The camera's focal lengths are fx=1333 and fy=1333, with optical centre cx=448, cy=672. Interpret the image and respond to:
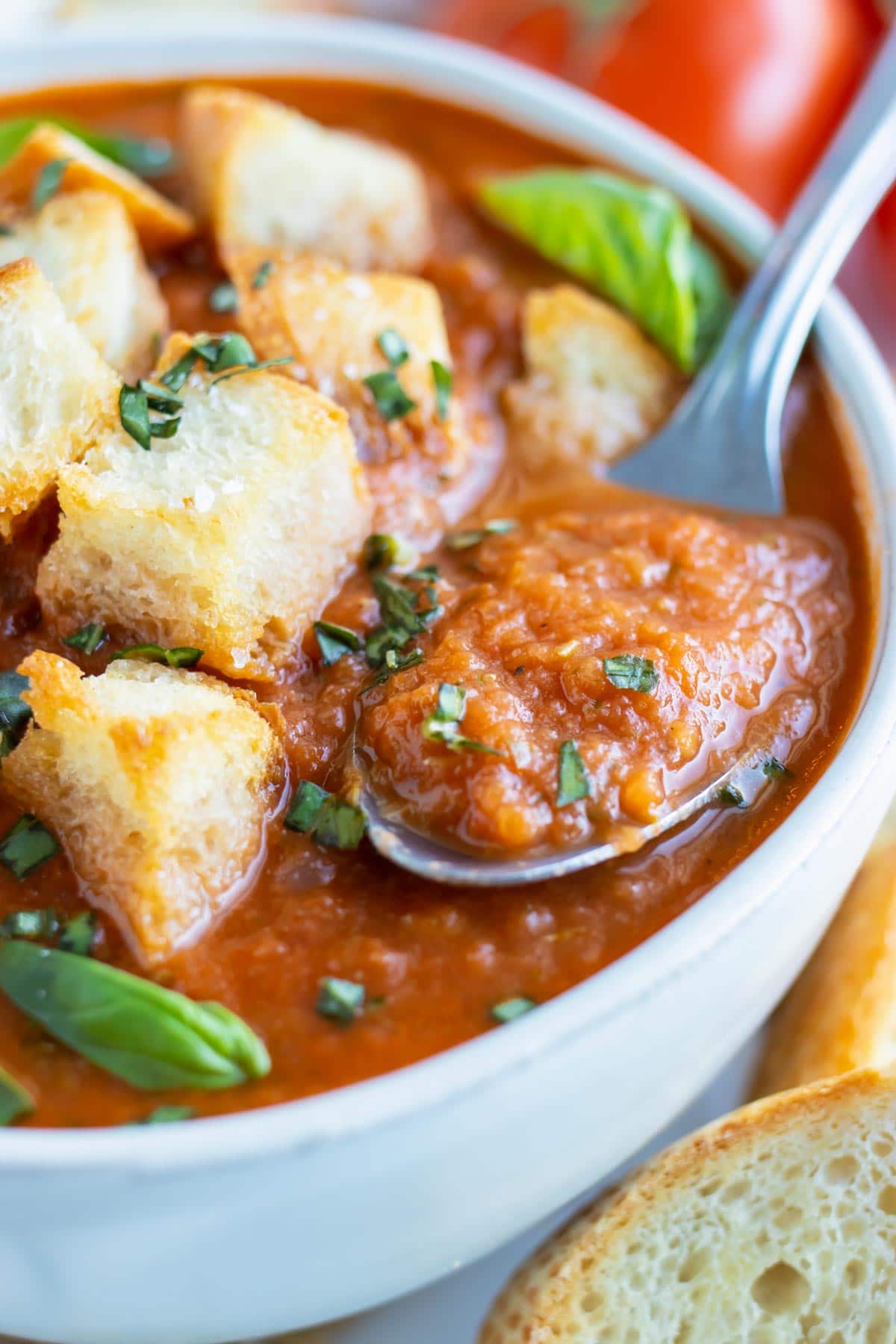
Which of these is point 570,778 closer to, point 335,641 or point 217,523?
point 335,641

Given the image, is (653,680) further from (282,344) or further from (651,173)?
(651,173)

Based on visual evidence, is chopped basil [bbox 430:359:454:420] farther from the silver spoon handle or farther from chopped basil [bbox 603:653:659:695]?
chopped basil [bbox 603:653:659:695]

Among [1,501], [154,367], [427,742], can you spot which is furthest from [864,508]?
[1,501]

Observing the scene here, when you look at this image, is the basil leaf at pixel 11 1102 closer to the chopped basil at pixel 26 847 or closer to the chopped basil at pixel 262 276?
the chopped basil at pixel 26 847

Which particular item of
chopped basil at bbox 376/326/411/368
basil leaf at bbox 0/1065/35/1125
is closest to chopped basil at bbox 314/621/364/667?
chopped basil at bbox 376/326/411/368

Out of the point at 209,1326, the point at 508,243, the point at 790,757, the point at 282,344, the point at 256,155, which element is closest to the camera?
the point at 209,1326

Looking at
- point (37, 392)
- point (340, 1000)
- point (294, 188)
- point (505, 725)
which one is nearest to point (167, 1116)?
point (340, 1000)
